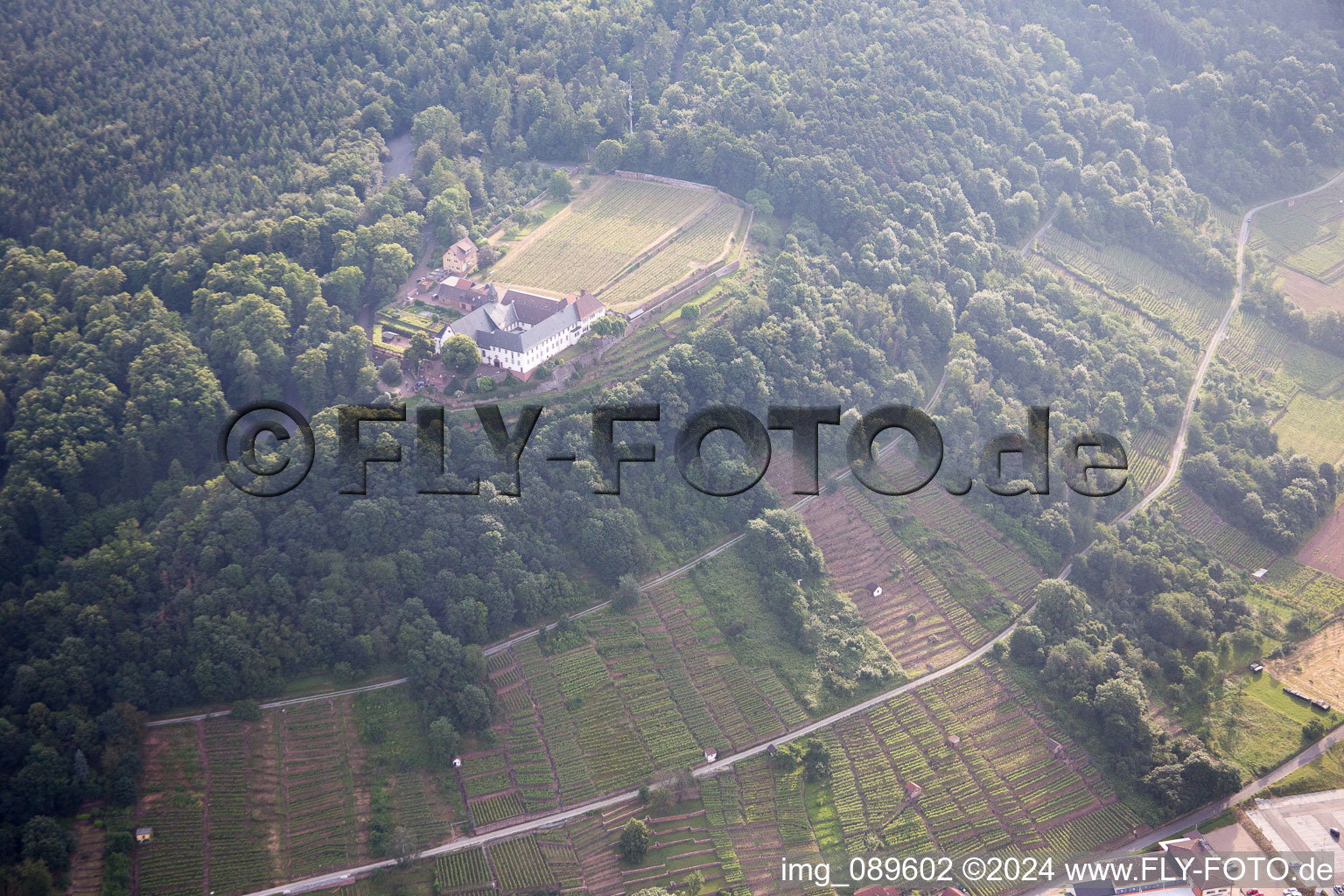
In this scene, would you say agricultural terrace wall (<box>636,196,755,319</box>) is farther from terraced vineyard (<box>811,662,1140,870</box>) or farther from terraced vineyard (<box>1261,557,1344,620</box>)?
terraced vineyard (<box>1261,557,1344,620</box>)

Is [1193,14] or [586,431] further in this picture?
[1193,14]

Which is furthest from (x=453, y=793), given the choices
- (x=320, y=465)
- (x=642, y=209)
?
(x=642, y=209)

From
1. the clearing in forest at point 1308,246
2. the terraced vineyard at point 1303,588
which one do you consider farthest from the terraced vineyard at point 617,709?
the clearing in forest at point 1308,246

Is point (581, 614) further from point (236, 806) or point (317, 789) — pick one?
point (236, 806)

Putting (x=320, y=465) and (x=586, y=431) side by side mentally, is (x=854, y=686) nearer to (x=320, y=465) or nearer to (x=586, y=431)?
(x=586, y=431)

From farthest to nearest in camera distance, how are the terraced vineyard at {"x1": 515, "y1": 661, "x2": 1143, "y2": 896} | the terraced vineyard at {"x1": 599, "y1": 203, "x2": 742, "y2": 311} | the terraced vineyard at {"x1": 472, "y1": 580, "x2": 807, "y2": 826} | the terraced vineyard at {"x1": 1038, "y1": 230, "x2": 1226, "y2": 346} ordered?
the terraced vineyard at {"x1": 1038, "y1": 230, "x2": 1226, "y2": 346}, the terraced vineyard at {"x1": 599, "y1": 203, "x2": 742, "y2": 311}, the terraced vineyard at {"x1": 472, "y1": 580, "x2": 807, "y2": 826}, the terraced vineyard at {"x1": 515, "y1": 661, "x2": 1143, "y2": 896}

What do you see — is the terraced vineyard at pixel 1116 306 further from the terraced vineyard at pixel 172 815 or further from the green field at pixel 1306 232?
the terraced vineyard at pixel 172 815

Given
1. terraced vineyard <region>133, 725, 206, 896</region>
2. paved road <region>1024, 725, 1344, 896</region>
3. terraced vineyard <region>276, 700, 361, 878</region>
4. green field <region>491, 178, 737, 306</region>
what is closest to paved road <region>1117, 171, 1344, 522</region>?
paved road <region>1024, 725, 1344, 896</region>
